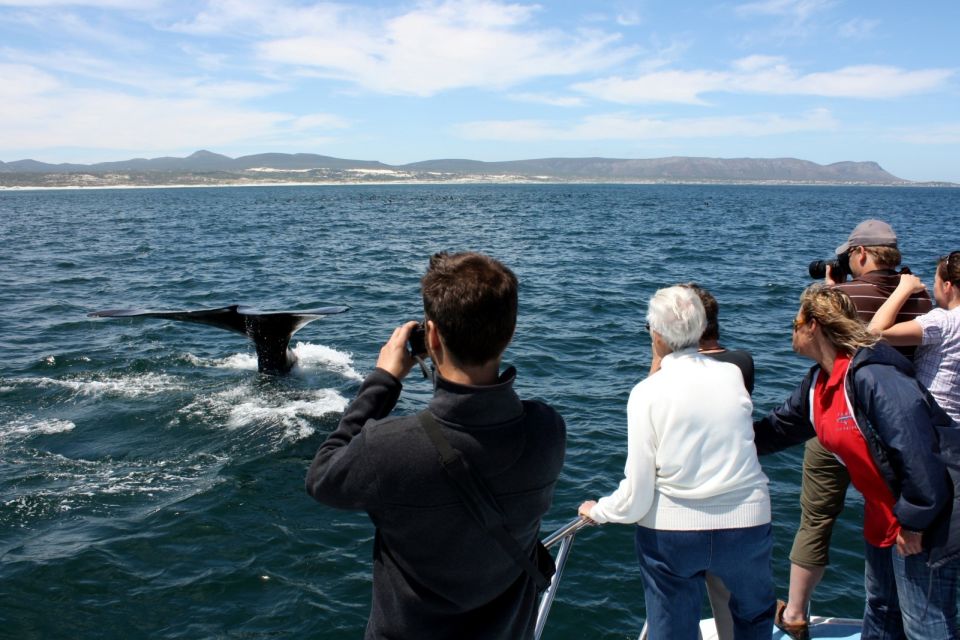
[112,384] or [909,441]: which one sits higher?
[909,441]

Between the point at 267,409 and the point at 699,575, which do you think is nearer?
the point at 699,575

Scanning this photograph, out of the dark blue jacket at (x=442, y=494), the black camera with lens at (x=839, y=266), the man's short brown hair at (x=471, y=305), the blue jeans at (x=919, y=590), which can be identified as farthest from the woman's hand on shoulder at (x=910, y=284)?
the man's short brown hair at (x=471, y=305)

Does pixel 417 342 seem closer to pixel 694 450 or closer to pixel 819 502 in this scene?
pixel 694 450

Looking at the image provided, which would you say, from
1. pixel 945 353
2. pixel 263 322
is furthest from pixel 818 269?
pixel 263 322

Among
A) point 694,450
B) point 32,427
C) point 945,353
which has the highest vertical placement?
point 945,353

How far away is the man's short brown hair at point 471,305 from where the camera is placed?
235 cm

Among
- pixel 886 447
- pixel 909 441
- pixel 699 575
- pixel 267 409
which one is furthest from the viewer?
pixel 267 409

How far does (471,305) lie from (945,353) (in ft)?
11.2

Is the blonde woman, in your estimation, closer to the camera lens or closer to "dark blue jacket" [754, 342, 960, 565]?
"dark blue jacket" [754, 342, 960, 565]

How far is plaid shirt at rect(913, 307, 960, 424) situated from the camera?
420 centimetres

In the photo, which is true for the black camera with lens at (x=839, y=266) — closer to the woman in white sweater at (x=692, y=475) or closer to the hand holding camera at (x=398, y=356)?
the woman in white sweater at (x=692, y=475)

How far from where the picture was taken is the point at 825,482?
4.57 meters

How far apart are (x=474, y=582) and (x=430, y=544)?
24 cm

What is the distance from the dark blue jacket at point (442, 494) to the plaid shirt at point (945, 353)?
2917 mm
